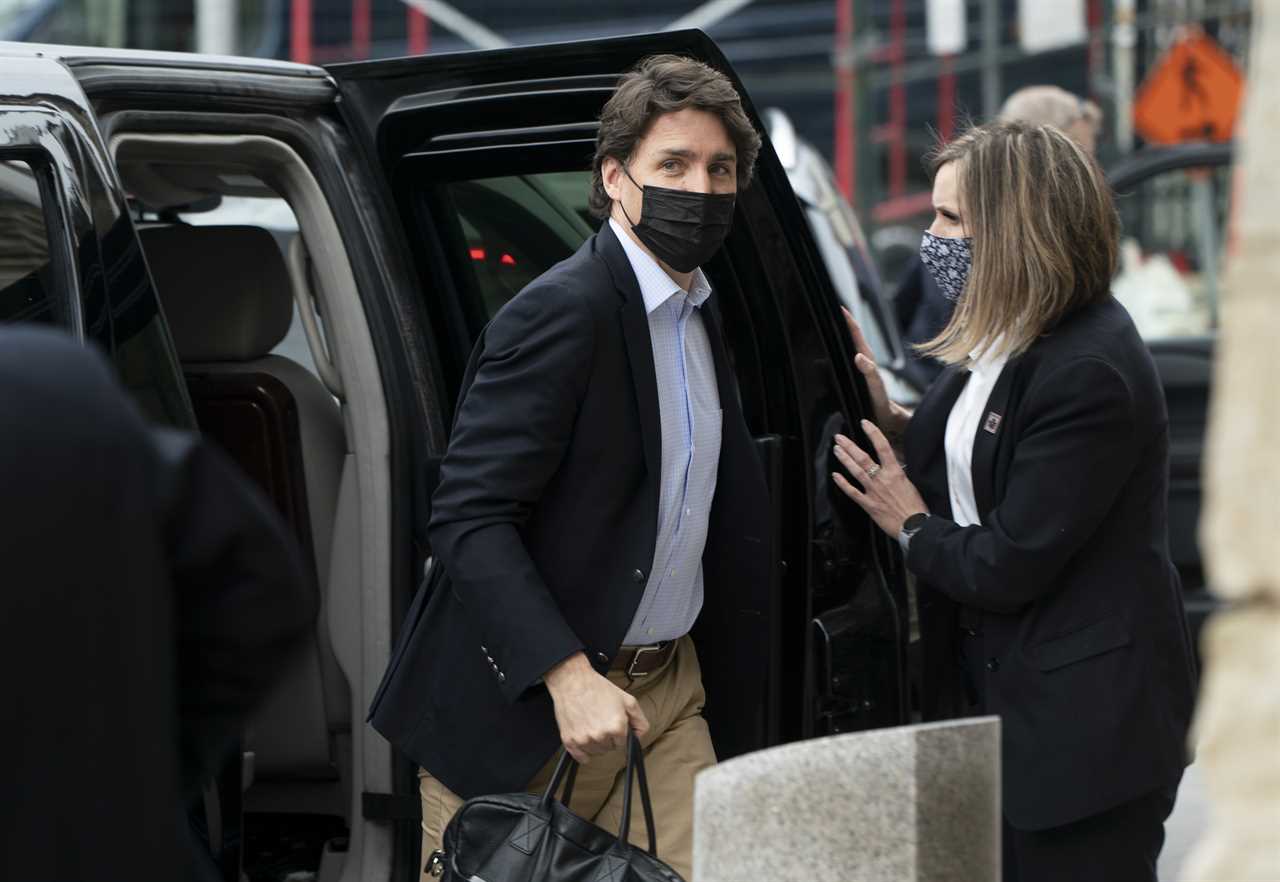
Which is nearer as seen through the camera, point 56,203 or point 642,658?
point 56,203

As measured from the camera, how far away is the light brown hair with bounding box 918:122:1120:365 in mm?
3174

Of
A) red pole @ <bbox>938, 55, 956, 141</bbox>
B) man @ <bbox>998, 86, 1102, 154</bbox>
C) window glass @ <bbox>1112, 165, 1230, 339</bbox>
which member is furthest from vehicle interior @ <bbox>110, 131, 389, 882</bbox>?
red pole @ <bbox>938, 55, 956, 141</bbox>

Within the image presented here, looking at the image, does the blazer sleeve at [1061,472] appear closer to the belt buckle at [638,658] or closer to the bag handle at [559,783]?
the belt buckle at [638,658]

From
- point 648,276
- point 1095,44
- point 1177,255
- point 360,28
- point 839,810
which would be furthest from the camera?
point 360,28

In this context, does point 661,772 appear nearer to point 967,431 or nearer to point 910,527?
point 910,527

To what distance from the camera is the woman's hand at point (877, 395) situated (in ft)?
11.7

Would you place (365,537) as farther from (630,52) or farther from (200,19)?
(200,19)

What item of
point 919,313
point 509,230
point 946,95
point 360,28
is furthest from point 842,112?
point 509,230

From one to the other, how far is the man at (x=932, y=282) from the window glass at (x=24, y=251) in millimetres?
3298

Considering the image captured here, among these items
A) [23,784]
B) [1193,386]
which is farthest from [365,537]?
[1193,386]

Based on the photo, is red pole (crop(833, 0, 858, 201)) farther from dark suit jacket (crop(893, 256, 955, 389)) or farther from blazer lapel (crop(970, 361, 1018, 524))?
blazer lapel (crop(970, 361, 1018, 524))

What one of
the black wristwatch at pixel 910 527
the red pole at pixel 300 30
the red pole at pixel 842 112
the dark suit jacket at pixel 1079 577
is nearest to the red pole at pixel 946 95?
the red pole at pixel 842 112

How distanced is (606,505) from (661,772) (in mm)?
488

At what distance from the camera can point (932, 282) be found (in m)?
5.86
